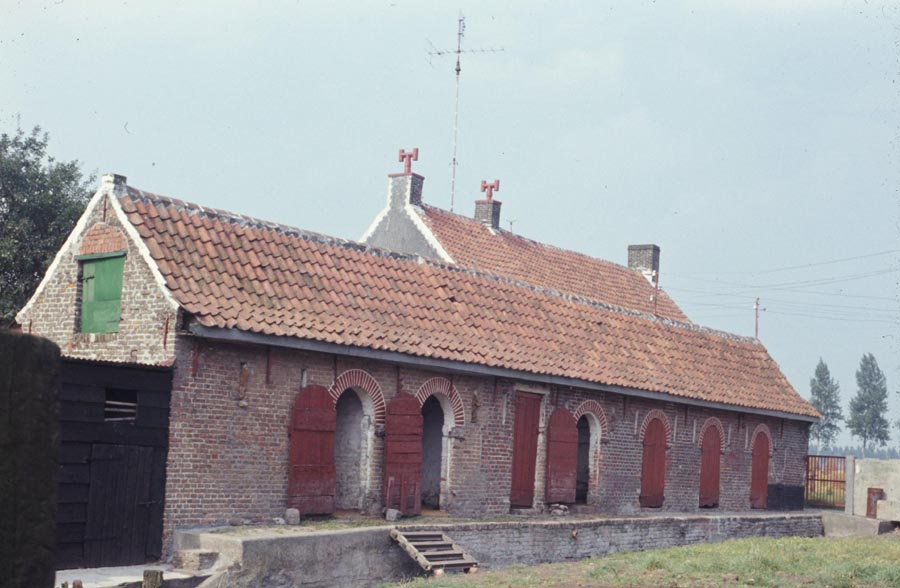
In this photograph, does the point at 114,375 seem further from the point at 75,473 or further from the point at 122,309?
the point at 122,309

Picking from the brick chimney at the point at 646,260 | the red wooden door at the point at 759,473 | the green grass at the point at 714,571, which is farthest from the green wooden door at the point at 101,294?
the brick chimney at the point at 646,260

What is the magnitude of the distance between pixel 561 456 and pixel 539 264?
421 inches

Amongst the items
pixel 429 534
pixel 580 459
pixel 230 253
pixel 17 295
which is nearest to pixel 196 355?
pixel 230 253

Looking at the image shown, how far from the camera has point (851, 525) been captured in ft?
87.4

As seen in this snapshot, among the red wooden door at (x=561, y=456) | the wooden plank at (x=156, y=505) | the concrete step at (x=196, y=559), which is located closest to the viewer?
the concrete step at (x=196, y=559)

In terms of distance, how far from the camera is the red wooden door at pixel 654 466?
76.7 feet

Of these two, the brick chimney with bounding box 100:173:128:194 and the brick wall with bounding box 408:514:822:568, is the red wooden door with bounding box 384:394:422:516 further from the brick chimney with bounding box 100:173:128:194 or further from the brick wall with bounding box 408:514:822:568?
the brick chimney with bounding box 100:173:128:194

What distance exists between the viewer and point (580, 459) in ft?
78.8

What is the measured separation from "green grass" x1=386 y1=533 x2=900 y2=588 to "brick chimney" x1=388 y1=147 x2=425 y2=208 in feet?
49.1

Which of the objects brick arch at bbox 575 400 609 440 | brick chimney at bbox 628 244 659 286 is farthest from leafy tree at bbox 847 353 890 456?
brick arch at bbox 575 400 609 440

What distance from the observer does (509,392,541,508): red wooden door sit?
2002cm

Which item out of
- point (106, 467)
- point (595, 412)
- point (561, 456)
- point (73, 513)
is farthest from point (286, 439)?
point (595, 412)

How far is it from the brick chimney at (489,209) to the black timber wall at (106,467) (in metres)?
18.3

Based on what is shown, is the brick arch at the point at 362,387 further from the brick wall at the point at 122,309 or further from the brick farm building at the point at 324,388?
the brick wall at the point at 122,309
